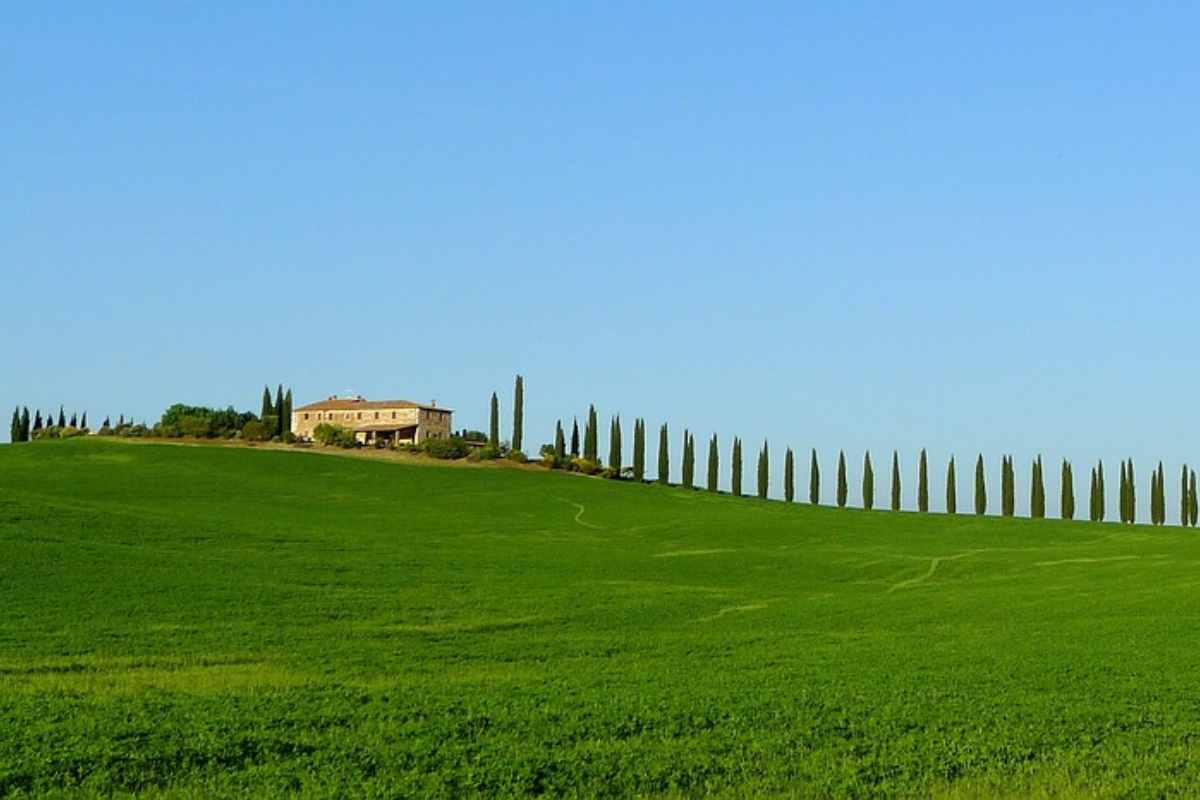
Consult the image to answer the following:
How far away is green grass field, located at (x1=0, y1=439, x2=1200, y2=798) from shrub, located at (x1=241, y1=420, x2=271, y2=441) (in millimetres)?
40134

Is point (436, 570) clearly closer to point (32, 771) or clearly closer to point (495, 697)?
point (495, 697)

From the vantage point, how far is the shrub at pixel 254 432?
367ft

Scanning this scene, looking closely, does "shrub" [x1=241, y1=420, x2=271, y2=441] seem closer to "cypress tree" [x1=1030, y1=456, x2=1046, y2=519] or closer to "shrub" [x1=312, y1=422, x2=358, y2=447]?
"shrub" [x1=312, y1=422, x2=358, y2=447]

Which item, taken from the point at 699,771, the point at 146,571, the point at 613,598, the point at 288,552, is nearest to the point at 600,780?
the point at 699,771

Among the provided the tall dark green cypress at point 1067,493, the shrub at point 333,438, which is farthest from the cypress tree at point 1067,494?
the shrub at point 333,438

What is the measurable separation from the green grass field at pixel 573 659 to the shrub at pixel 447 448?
35.3 metres

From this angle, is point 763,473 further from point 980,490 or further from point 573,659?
point 573,659

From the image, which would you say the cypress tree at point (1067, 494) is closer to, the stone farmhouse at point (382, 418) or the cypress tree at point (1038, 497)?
the cypress tree at point (1038, 497)

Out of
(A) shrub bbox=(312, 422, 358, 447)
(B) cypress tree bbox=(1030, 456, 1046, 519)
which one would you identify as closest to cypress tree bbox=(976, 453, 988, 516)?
(B) cypress tree bbox=(1030, 456, 1046, 519)

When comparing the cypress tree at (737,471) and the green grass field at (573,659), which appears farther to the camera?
the cypress tree at (737,471)

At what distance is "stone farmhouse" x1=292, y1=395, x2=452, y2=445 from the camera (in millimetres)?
137000

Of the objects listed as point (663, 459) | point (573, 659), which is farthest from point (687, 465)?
point (573, 659)

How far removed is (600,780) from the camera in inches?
635

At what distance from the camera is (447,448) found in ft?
355
